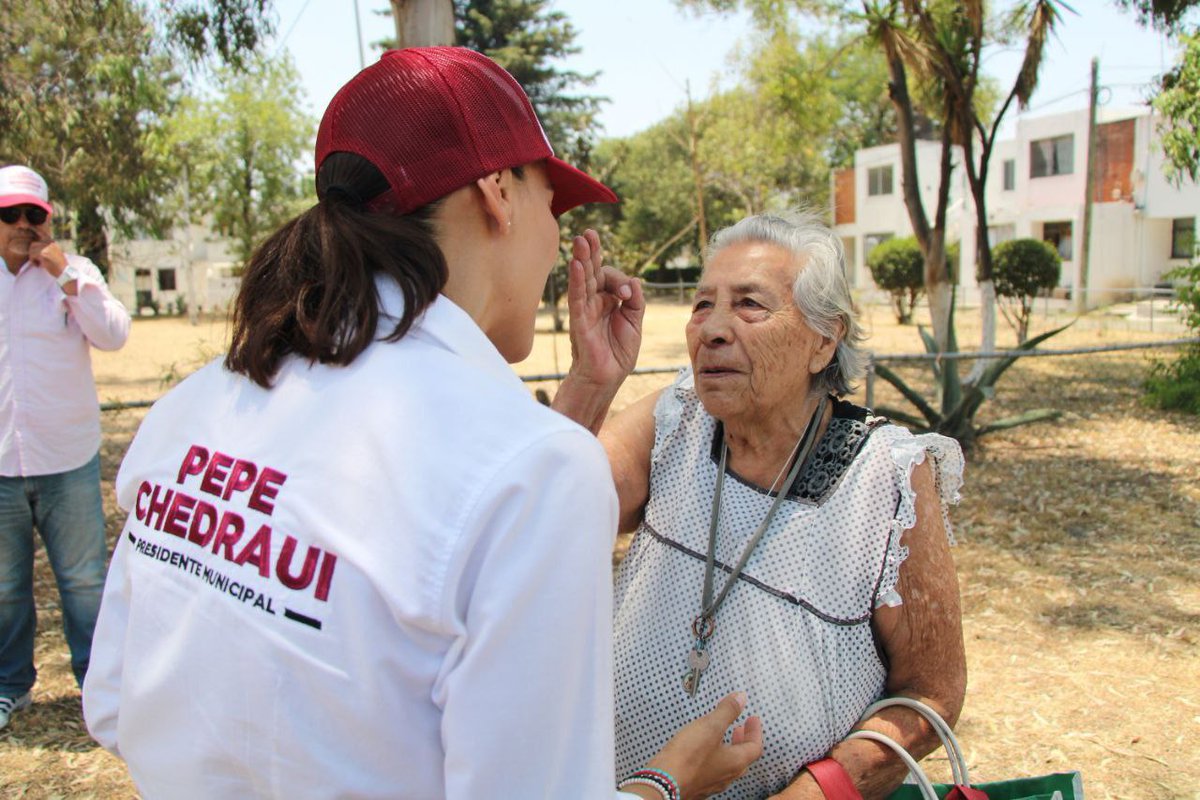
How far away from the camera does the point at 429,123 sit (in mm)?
1162

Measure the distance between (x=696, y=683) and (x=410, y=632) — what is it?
1190 mm

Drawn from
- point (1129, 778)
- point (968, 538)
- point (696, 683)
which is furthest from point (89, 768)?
point (968, 538)

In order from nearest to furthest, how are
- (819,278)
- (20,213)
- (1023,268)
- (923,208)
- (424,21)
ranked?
(819,278), (20,213), (424,21), (923,208), (1023,268)

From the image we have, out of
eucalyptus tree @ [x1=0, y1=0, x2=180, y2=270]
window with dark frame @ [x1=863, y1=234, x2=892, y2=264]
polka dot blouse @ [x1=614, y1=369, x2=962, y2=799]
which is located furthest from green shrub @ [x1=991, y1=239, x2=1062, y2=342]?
polka dot blouse @ [x1=614, y1=369, x2=962, y2=799]

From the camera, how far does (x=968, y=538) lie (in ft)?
20.7

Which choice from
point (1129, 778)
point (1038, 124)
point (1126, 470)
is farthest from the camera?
point (1038, 124)

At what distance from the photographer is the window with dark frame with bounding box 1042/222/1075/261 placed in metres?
33.0

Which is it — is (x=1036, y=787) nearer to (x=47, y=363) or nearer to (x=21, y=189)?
(x=47, y=363)

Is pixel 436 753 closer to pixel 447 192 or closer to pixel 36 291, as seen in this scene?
pixel 447 192

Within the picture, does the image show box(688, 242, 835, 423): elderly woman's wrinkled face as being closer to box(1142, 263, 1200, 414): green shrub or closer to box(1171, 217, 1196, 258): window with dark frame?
box(1142, 263, 1200, 414): green shrub

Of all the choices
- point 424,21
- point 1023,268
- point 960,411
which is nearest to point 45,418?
point 424,21

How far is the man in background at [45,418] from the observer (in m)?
3.73

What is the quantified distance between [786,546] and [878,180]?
41237 mm

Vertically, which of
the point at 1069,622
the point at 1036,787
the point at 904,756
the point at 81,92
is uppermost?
the point at 81,92
